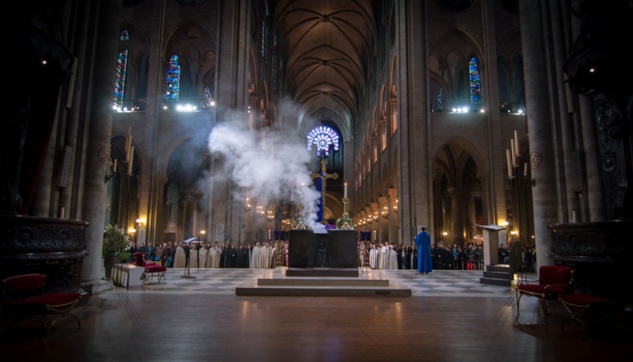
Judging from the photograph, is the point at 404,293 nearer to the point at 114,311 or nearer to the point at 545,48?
the point at 114,311

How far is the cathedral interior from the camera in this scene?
5.58 m

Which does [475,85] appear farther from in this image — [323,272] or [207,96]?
[323,272]

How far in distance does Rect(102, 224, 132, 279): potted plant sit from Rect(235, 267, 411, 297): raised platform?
11.8 feet

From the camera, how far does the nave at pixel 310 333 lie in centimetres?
340

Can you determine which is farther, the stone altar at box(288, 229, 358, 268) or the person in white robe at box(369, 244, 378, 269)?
the person in white robe at box(369, 244, 378, 269)

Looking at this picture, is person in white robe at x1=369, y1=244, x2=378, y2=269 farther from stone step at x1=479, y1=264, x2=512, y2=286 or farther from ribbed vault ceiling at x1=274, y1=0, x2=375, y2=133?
ribbed vault ceiling at x1=274, y1=0, x2=375, y2=133

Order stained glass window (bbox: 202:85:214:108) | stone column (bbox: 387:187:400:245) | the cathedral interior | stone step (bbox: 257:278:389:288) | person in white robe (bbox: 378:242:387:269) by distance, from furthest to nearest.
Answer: stained glass window (bbox: 202:85:214:108)
stone column (bbox: 387:187:400:245)
person in white robe (bbox: 378:242:387:269)
stone step (bbox: 257:278:389:288)
the cathedral interior

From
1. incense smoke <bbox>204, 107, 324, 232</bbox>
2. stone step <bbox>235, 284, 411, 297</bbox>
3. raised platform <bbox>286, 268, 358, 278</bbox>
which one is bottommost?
stone step <bbox>235, 284, 411, 297</bbox>

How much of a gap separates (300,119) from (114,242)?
138ft

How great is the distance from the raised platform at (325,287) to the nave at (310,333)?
694 millimetres

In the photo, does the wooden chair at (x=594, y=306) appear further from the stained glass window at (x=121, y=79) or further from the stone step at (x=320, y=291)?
the stained glass window at (x=121, y=79)

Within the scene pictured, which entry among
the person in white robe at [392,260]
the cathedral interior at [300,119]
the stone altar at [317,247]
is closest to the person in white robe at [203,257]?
the cathedral interior at [300,119]

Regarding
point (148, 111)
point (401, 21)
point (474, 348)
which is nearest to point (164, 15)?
point (148, 111)

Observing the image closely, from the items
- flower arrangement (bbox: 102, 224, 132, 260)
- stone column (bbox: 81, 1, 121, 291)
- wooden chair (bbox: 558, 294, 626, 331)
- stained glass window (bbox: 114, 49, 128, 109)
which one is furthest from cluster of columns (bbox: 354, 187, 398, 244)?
wooden chair (bbox: 558, 294, 626, 331)
